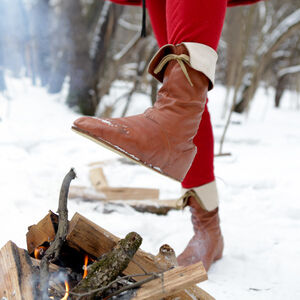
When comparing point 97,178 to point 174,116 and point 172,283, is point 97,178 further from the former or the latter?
point 172,283

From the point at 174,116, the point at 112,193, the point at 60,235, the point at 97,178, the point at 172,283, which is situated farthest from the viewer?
the point at 97,178

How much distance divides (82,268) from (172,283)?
25cm

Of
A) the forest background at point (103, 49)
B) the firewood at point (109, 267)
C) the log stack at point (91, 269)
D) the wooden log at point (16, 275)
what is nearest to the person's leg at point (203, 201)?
the log stack at point (91, 269)

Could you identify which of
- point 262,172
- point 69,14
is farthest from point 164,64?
point 69,14

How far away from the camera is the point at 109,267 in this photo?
62cm

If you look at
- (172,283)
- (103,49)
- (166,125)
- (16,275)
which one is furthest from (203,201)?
(103,49)

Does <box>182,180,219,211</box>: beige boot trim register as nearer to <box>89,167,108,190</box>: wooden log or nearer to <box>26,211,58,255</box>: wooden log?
<box>26,211,58,255</box>: wooden log

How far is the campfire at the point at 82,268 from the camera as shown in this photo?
1.91 ft

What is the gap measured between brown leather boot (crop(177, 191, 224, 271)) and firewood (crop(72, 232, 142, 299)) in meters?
0.51

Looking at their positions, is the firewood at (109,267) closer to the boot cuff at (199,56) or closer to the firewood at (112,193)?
the boot cuff at (199,56)

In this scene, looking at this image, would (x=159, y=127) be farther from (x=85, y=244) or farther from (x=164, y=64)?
(x=85, y=244)

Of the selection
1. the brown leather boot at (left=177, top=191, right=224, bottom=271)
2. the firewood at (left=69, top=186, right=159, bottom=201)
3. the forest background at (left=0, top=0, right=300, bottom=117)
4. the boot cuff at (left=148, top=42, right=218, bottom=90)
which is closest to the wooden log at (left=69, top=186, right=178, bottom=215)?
the firewood at (left=69, top=186, right=159, bottom=201)

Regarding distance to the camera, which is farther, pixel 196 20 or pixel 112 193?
pixel 112 193

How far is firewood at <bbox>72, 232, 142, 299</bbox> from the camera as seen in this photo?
1.94 ft
